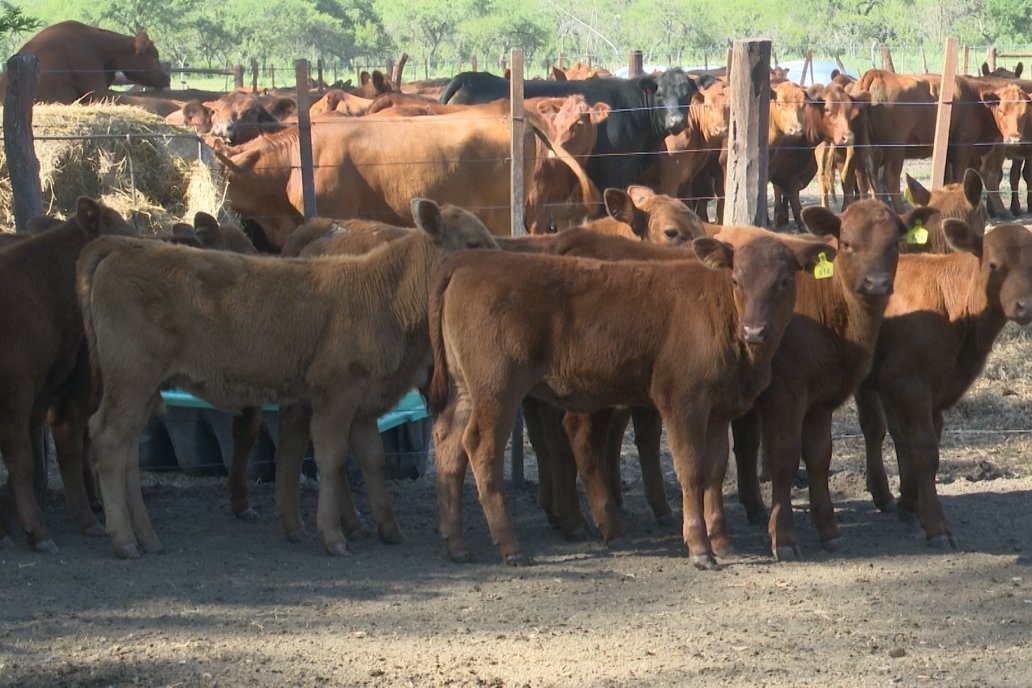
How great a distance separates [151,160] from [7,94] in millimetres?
3236

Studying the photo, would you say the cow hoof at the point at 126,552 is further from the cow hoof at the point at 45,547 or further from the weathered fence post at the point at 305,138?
the weathered fence post at the point at 305,138

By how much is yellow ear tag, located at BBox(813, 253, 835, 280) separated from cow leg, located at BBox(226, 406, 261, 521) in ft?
10.6

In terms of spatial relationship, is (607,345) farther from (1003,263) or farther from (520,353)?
(1003,263)

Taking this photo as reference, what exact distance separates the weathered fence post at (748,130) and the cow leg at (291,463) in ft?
11.0

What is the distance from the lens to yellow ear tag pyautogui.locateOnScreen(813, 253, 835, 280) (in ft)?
23.8

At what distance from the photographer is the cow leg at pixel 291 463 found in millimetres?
7832

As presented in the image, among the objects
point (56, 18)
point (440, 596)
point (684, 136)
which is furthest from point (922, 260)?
point (56, 18)

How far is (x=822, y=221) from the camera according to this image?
25.5ft

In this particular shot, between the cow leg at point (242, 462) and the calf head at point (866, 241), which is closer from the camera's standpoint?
the calf head at point (866, 241)

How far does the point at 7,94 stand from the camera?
930cm

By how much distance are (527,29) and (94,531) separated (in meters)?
80.1

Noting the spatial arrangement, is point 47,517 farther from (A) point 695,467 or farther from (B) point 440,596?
(A) point 695,467

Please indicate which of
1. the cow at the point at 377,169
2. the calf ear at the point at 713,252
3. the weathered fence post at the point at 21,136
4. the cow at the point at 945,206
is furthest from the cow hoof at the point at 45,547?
the cow at the point at 377,169

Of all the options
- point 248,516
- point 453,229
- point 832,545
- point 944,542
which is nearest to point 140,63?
point 248,516
